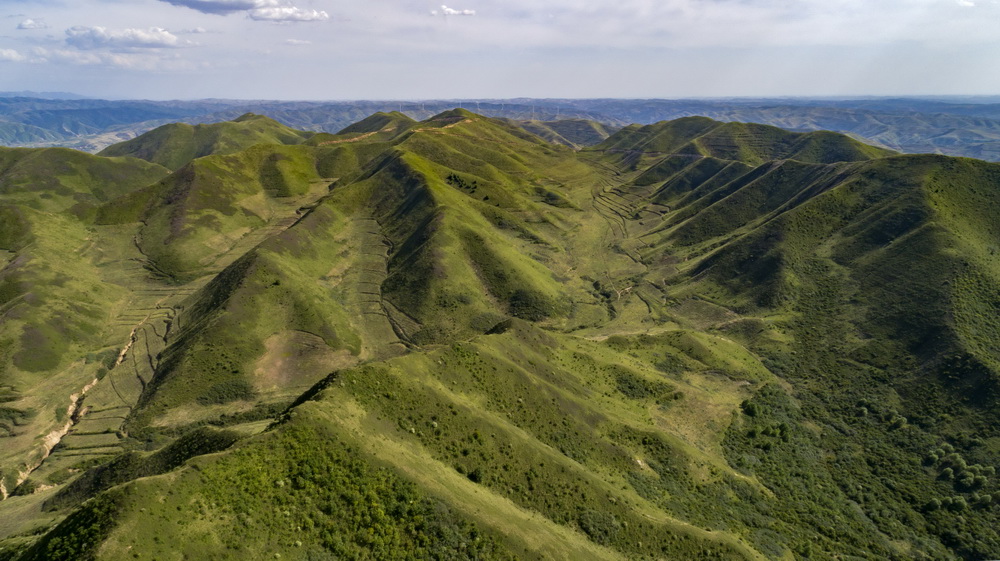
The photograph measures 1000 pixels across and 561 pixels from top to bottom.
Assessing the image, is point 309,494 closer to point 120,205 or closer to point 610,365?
point 610,365

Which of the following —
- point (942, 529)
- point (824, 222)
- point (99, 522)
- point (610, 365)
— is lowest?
point (942, 529)

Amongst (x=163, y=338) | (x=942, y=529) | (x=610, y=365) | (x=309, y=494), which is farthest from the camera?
(x=163, y=338)

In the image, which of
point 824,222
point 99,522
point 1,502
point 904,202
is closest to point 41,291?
point 1,502

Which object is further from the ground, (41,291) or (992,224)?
(992,224)

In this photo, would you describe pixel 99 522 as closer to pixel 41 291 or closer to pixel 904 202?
pixel 41 291

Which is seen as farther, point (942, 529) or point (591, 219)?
point (591, 219)

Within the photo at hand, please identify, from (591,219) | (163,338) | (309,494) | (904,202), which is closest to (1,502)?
(163,338)

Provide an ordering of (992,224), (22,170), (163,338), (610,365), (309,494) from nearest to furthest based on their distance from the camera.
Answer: (309,494) < (610,365) < (163,338) < (992,224) < (22,170)
